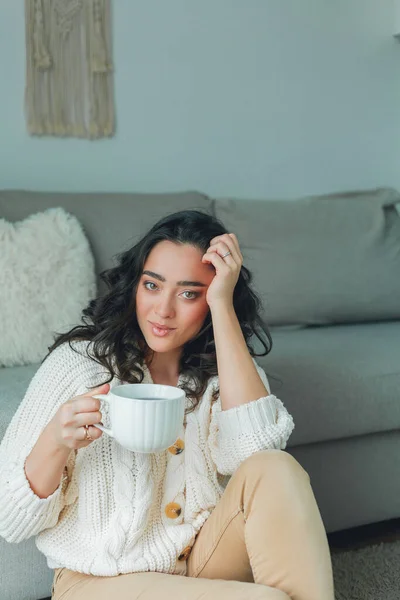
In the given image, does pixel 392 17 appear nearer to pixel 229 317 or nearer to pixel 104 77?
pixel 104 77

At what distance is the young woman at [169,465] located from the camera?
40.4 inches

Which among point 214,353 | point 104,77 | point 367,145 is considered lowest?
point 214,353

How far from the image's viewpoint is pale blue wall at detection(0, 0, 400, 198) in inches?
91.2

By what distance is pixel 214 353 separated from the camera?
135 centimetres

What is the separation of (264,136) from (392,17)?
774 mm

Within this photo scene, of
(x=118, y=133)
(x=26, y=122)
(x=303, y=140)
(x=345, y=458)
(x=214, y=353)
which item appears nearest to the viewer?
(x=214, y=353)

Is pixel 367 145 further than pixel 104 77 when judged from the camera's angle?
Yes

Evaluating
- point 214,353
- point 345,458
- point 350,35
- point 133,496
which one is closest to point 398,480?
point 345,458

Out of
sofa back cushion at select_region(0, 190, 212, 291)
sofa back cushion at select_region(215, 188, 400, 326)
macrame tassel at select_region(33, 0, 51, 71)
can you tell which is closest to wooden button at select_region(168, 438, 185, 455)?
sofa back cushion at select_region(0, 190, 212, 291)

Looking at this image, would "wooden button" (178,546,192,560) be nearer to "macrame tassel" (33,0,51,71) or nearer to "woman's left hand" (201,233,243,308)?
"woman's left hand" (201,233,243,308)

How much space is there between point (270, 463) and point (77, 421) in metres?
0.30

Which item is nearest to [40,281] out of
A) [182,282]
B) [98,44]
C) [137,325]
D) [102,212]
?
[102,212]

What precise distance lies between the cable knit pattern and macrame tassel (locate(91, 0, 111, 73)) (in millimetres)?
1350

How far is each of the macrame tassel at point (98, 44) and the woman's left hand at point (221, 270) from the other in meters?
1.28
